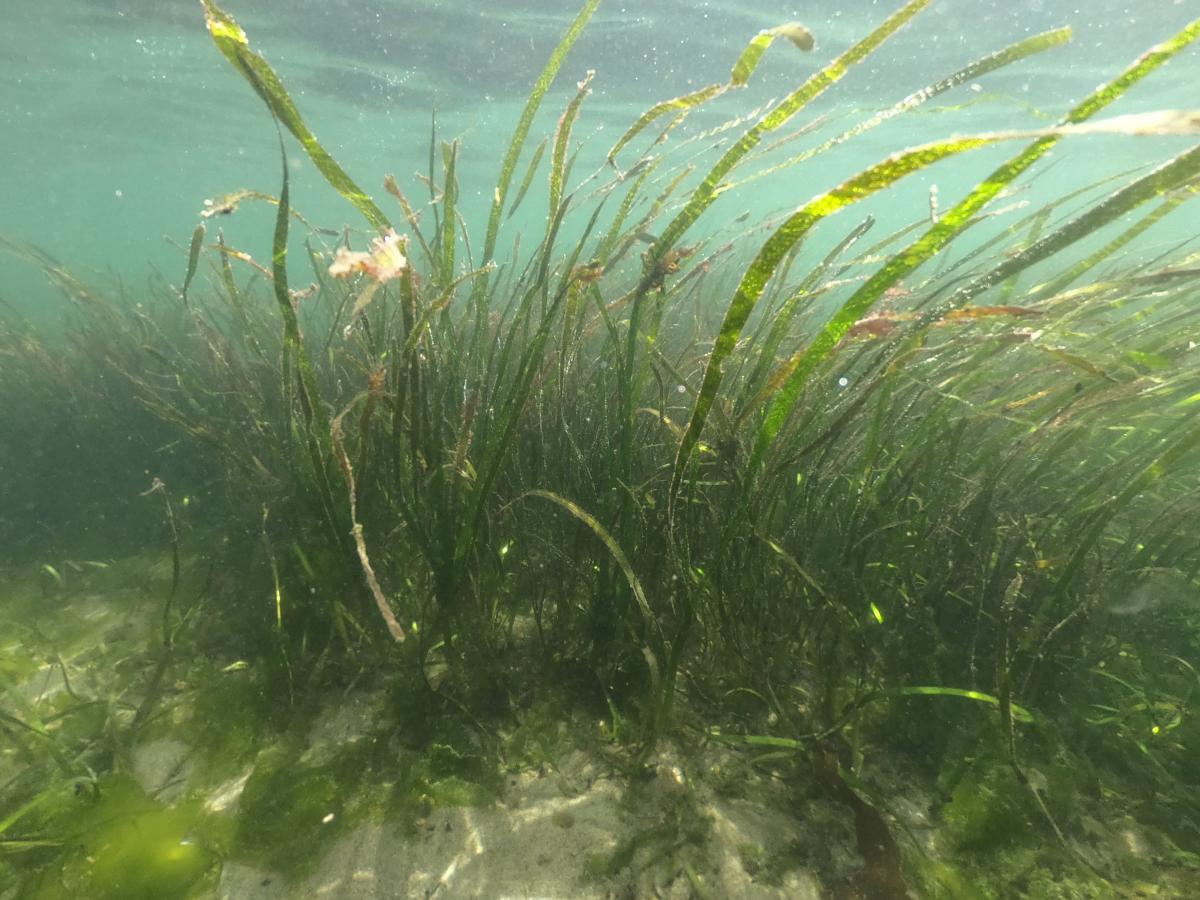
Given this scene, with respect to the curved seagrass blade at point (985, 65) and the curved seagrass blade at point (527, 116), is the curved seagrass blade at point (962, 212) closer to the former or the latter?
the curved seagrass blade at point (985, 65)

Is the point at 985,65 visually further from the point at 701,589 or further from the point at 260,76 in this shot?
the point at 260,76

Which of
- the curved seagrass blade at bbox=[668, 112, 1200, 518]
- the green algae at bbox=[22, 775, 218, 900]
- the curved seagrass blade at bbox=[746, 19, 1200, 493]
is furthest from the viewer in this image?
the green algae at bbox=[22, 775, 218, 900]

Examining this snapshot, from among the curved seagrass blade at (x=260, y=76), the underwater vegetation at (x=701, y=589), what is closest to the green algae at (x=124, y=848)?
the underwater vegetation at (x=701, y=589)

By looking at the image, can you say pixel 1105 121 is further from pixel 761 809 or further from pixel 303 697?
pixel 303 697

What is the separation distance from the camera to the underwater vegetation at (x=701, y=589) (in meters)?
1.41

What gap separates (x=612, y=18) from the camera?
14.0 metres

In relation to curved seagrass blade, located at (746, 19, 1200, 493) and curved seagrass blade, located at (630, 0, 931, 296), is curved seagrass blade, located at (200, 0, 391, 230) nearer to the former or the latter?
curved seagrass blade, located at (630, 0, 931, 296)

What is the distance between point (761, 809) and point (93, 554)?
3620mm

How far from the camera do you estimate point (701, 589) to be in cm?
169

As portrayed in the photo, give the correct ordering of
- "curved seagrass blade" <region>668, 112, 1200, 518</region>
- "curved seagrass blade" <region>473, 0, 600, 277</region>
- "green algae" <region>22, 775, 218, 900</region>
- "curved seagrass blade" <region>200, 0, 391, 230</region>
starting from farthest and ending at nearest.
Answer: "curved seagrass blade" <region>473, 0, 600, 277</region>
"green algae" <region>22, 775, 218, 900</region>
"curved seagrass blade" <region>200, 0, 391, 230</region>
"curved seagrass blade" <region>668, 112, 1200, 518</region>

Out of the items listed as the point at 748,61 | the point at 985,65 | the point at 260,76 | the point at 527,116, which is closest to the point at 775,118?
the point at 748,61

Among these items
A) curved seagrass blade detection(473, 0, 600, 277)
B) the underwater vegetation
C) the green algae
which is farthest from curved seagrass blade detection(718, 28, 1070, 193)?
the green algae

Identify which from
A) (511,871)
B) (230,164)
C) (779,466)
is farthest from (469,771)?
(230,164)

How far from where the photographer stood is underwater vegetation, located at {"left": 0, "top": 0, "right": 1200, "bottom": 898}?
1.41 meters
